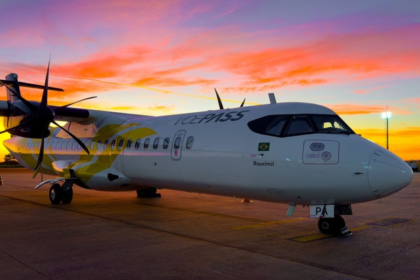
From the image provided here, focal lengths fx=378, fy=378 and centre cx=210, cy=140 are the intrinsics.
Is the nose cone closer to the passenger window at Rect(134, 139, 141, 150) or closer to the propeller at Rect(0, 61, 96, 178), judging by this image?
the passenger window at Rect(134, 139, 141, 150)

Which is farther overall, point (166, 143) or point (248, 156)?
point (166, 143)

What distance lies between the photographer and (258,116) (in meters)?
9.18

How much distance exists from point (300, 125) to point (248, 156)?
4.47 feet

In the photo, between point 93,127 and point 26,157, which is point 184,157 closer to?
point 93,127

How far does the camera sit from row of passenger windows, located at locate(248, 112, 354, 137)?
8.16 metres

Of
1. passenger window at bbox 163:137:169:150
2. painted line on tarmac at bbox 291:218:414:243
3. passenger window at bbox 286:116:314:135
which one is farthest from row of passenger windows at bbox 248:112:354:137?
passenger window at bbox 163:137:169:150

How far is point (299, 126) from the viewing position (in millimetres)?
8305

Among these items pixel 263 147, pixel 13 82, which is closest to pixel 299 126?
pixel 263 147

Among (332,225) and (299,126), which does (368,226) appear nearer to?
(332,225)

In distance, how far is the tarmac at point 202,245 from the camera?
6.09 meters

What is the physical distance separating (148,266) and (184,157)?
14.1 ft

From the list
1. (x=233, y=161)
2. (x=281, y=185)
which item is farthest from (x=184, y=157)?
(x=281, y=185)

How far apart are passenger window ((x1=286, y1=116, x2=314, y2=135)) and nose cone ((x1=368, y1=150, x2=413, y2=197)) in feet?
4.71

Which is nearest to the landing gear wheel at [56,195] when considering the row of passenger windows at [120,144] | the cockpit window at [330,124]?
the row of passenger windows at [120,144]
